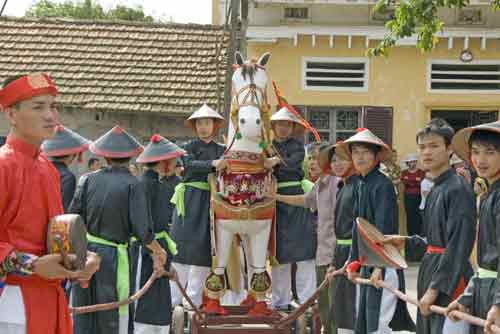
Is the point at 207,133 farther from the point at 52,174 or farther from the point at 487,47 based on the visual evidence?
the point at 487,47

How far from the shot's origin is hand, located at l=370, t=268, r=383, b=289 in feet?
20.0

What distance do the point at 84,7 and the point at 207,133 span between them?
40184 millimetres

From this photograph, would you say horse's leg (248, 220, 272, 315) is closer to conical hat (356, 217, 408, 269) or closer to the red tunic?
conical hat (356, 217, 408, 269)

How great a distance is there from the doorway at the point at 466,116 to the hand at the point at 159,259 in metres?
11.7

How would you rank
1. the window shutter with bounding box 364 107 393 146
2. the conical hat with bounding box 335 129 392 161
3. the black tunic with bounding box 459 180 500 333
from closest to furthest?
the black tunic with bounding box 459 180 500 333, the conical hat with bounding box 335 129 392 161, the window shutter with bounding box 364 107 393 146

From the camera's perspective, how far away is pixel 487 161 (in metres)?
4.91

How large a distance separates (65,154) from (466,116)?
39.7ft

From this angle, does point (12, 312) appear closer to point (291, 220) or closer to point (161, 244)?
point (161, 244)

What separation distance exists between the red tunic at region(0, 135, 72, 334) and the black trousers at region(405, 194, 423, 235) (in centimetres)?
1183

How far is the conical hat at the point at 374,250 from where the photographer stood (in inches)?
239

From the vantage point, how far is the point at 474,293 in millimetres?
4914

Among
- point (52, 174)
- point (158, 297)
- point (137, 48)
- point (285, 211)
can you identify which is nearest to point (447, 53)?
point (137, 48)

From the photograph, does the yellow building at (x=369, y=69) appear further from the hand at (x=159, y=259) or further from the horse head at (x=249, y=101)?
the hand at (x=159, y=259)

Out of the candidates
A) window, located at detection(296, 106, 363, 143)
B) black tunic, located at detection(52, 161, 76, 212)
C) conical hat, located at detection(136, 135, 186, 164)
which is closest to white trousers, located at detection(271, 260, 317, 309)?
conical hat, located at detection(136, 135, 186, 164)
